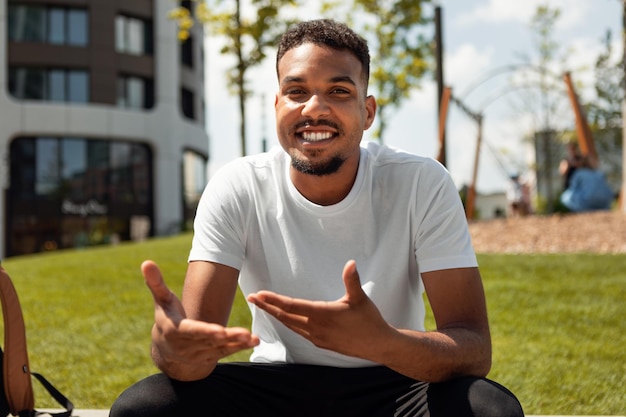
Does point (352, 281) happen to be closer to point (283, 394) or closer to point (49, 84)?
point (283, 394)

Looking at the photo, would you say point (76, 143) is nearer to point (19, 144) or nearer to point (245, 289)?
point (19, 144)

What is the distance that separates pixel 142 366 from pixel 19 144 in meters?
32.7

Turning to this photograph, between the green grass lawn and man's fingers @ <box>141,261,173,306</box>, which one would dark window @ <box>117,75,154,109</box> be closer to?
the green grass lawn

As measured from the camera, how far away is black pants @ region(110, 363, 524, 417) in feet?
7.92

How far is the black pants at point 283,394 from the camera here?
2414 millimetres

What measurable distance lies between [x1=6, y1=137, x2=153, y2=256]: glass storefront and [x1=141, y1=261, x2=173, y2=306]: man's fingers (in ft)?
110

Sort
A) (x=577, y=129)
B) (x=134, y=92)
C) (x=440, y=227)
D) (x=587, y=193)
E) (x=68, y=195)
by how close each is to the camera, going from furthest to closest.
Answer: (x=134, y=92)
(x=68, y=195)
(x=587, y=193)
(x=577, y=129)
(x=440, y=227)

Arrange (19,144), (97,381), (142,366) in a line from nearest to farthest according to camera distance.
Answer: (97,381) → (142,366) → (19,144)

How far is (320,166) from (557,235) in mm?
8823

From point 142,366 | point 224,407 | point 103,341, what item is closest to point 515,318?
point 142,366

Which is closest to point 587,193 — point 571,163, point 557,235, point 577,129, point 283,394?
point 571,163

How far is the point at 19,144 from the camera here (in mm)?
34688

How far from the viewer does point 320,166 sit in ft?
8.75

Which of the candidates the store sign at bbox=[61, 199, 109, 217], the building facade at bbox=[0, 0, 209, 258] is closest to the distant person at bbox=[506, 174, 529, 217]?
the building facade at bbox=[0, 0, 209, 258]
